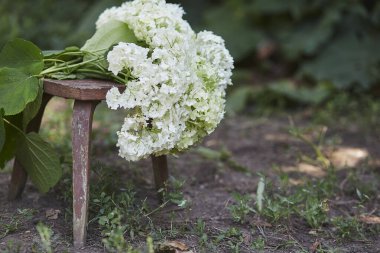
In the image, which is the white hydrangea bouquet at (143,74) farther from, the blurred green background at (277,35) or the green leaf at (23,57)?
the blurred green background at (277,35)

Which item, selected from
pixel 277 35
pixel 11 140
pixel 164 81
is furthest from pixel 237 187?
pixel 277 35

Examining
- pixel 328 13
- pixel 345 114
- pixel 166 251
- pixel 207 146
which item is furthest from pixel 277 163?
pixel 328 13

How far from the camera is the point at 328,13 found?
201 inches

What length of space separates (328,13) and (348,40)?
0.29 m

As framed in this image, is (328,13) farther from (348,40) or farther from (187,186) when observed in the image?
(187,186)

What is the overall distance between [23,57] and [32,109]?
0.21 m

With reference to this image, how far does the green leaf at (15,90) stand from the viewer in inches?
91.7

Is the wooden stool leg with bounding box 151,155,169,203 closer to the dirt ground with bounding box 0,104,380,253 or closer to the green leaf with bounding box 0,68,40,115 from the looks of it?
the dirt ground with bounding box 0,104,380,253

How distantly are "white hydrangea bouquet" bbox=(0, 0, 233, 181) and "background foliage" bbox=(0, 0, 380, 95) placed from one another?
2431 mm

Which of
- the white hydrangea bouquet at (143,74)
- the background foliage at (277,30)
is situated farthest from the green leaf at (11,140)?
the background foliage at (277,30)

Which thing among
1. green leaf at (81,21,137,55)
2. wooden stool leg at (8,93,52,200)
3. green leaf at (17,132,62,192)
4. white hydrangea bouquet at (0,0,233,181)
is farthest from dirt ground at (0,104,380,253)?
green leaf at (81,21,137,55)

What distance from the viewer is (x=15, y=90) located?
2.35 meters

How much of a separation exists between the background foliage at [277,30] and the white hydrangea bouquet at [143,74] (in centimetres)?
243

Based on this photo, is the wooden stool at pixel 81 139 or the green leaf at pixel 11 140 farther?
the green leaf at pixel 11 140
